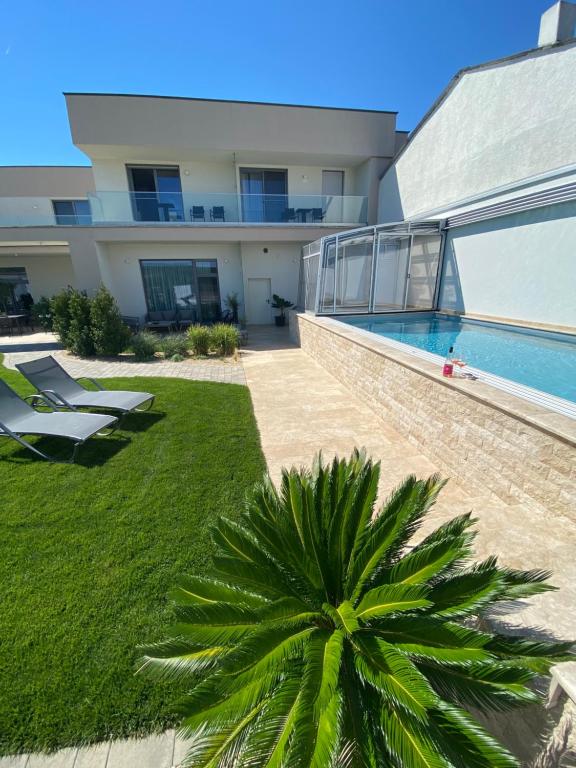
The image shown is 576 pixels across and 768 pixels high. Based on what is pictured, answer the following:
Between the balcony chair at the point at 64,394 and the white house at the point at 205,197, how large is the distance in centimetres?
913

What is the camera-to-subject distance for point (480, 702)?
4.62 feet

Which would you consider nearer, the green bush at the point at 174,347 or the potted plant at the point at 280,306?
the green bush at the point at 174,347

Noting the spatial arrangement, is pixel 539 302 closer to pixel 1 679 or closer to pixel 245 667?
pixel 245 667

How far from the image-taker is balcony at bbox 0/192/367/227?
13172 millimetres

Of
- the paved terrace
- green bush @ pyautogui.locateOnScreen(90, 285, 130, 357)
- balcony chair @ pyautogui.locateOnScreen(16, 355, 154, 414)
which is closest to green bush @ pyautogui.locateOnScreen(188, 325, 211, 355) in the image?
the paved terrace

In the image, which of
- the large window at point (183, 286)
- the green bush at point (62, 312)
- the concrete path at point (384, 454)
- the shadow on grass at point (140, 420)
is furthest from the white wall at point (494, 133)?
the green bush at point (62, 312)

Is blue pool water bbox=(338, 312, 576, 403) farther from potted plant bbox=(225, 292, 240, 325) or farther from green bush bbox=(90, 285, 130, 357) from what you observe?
green bush bbox=(90, 285, 130, 357)

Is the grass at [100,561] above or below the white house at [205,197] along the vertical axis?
below

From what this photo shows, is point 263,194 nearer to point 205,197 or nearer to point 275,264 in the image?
point 205,197

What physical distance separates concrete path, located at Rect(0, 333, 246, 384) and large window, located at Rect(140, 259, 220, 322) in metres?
4.94

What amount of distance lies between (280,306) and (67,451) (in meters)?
12.3

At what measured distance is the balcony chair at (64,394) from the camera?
5512 millimetres

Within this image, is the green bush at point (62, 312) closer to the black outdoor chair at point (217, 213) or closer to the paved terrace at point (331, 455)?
the paved terrace at point (331, 455)

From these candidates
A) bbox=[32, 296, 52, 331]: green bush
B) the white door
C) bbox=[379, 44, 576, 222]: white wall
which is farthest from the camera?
the white door
